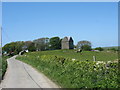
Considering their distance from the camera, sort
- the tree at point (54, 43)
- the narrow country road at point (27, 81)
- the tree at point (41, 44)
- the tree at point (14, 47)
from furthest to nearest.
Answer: the tree at point (14, 47), the tree at point (54, 43), the tree at point (41, 44), the narrow country road at point (27, 81)

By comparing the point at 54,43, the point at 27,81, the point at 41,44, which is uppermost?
the point at 54,43

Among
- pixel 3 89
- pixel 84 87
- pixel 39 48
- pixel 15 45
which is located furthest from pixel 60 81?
pixel 15 45

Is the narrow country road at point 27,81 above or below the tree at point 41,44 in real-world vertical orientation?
below

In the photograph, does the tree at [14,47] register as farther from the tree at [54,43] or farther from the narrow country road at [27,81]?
the narrow country road at [27,81]

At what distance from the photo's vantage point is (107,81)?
24.5 feet

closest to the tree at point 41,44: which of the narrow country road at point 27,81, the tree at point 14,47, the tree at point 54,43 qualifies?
the tree at point 54,43

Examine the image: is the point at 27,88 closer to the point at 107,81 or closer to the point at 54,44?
the point at 107,81

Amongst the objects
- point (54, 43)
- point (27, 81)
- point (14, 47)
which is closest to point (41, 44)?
point (54, 43)

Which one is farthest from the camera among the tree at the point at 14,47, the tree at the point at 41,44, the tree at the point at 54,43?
the tree at the point at 14,47

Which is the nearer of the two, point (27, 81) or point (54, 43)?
point (27, 81)

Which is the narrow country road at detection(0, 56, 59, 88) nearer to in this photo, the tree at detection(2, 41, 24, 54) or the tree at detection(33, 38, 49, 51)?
the tree at detection(33, 38, 49, 51)

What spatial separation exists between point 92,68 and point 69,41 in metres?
54.2

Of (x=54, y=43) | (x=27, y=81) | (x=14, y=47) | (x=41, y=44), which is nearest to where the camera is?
(x=27, y=81)

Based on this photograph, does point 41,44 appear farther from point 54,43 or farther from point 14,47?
point 14,47
